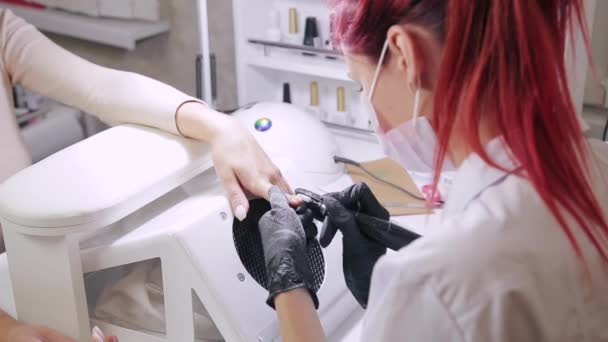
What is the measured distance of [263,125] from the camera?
1.32 metres

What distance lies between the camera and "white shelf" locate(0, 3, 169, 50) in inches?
72.9

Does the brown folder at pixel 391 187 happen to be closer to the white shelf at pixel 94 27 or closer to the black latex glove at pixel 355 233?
the black latex glove at pixel 355 233

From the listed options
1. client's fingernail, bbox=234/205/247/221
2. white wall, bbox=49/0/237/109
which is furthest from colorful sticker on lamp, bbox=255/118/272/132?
white wall, bbox=49/0/237/109

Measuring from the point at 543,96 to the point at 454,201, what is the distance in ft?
0.45

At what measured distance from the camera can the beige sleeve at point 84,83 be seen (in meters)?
1.17

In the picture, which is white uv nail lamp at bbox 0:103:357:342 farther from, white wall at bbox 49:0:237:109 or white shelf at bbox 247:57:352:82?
white wall at bbox 49:0:237:109

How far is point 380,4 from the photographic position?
69cm

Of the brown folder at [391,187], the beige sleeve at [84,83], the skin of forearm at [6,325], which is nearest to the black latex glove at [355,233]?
the brown folder at [391,187]

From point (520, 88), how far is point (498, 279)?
18cm

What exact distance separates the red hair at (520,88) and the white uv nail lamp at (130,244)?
0.40 metres

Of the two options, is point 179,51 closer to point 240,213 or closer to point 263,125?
point 263,125

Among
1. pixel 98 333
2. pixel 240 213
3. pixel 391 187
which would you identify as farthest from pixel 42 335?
pixel 391 187

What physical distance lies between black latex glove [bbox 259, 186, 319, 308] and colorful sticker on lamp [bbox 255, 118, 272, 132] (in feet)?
1.18

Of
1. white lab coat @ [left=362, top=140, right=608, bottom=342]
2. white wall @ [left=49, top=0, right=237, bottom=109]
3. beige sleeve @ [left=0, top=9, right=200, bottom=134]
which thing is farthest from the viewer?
white wall @ [left=49, top=0, right=237, bottom=109]
